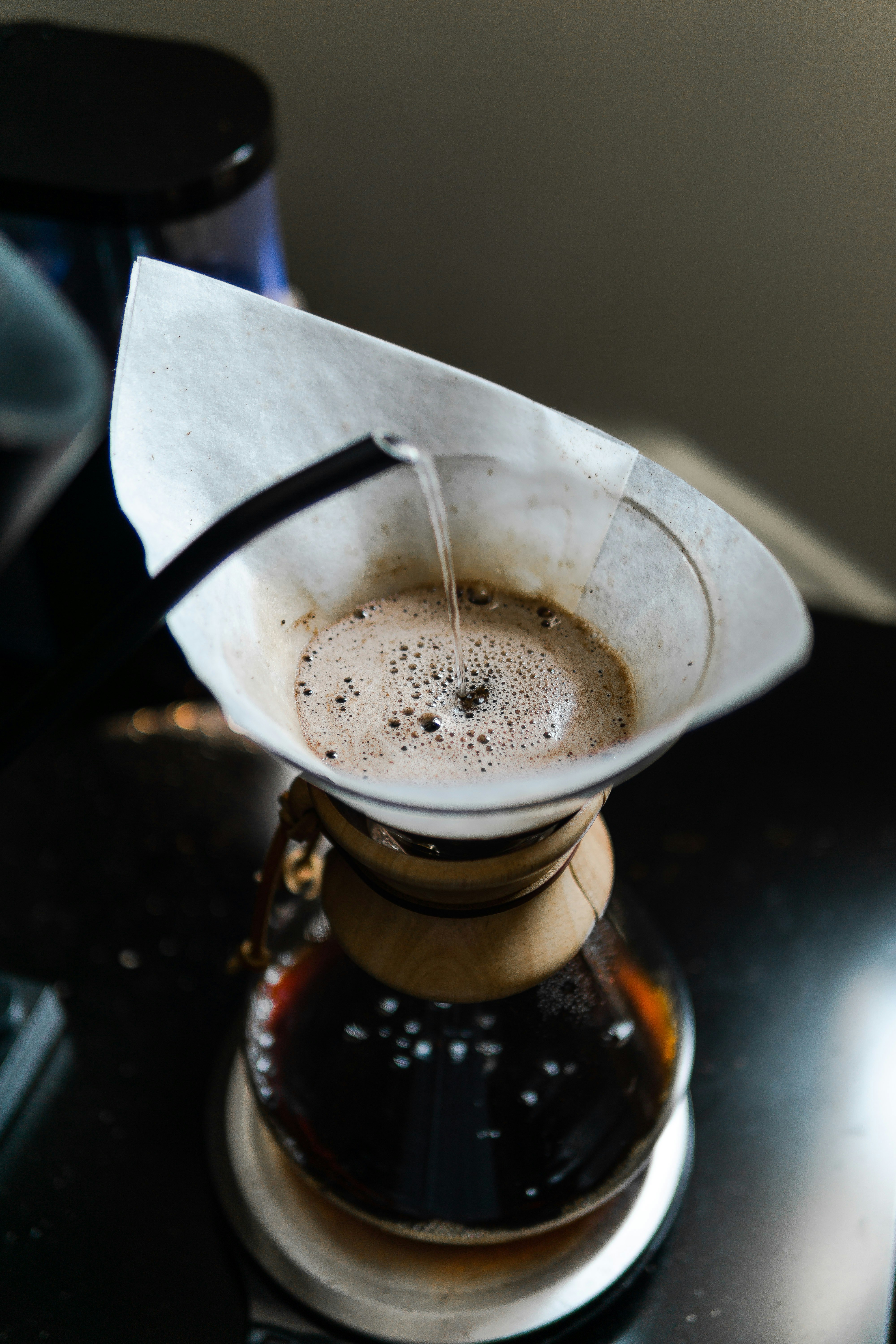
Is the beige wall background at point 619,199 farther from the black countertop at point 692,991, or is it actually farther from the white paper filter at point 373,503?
the white paper filter at point 373,503

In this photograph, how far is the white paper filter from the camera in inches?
17.0

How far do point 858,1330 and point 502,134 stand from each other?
3.15ft

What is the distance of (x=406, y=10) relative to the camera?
3.22 ft

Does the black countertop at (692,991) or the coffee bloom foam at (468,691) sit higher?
the coffee bloom foam at (468,691)

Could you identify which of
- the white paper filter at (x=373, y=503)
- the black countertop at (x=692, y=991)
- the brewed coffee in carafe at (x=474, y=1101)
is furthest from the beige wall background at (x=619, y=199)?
the brewed coffee in carafe at (x=474, y=1101)

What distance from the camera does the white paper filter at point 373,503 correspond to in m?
0.43

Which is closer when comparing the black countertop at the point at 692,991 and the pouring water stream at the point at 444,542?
the pouring water stream at the point at 444,542

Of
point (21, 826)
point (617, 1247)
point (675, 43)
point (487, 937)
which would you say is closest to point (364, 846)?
point (487, 937)

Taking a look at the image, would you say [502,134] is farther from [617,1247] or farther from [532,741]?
[617,1247]

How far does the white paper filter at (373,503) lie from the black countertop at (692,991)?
349mm

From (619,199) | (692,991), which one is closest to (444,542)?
(692,991)

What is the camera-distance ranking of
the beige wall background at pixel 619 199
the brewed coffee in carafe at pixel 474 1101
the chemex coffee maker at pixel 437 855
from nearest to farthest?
the chemex coffee maker at pixel 437 855, the brewed coffee in carafe at pixel 474 1101, the beige wall background at pixel 619 199

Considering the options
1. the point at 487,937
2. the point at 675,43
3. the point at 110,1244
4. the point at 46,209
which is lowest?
the point at 110,1244

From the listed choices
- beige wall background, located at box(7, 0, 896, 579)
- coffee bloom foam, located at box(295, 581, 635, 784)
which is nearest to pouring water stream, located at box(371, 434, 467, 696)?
coffee bloom foam, located at box(295, 581, 635, 784)
